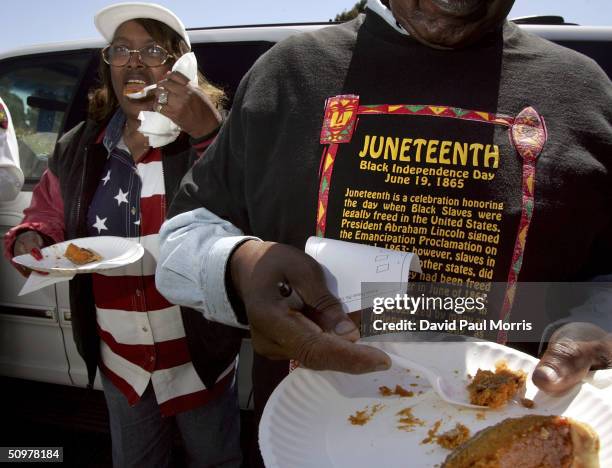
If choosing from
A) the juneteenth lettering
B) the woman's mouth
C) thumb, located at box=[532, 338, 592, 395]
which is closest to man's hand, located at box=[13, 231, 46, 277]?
the woman's mouth

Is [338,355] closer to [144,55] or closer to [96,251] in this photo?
[96,251]

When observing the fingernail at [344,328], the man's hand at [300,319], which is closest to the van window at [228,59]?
the man's hand at [300,319]

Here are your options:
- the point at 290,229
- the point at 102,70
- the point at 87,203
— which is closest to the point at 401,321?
the point at 290,229

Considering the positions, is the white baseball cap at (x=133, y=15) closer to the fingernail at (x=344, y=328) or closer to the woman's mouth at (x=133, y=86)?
the woman's mouth at (x=133, y=86)

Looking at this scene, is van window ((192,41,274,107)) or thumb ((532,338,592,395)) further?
→ van window ((192,41,274,107))

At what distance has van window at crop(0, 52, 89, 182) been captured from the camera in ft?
11.6

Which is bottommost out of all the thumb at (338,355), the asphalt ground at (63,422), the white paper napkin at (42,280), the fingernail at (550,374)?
the asphalt ground at (63,422)

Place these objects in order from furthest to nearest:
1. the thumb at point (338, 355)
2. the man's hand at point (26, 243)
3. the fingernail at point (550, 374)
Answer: the man's hand at point (26, 243), the fingernail at point (550, 374), the thumb at point (338, 355)

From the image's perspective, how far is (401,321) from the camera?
127 centimetres

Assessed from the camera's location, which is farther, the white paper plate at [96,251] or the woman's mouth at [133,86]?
the woman's mouth at [133,86]

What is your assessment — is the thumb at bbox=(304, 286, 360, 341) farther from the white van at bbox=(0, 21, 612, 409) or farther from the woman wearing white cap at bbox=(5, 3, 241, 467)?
the white van at bbox=(0, 21, 612, 409)

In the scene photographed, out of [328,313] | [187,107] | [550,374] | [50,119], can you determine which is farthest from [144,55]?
[550,374]

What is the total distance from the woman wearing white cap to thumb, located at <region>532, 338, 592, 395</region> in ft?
4.32

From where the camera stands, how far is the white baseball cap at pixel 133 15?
239 cm
